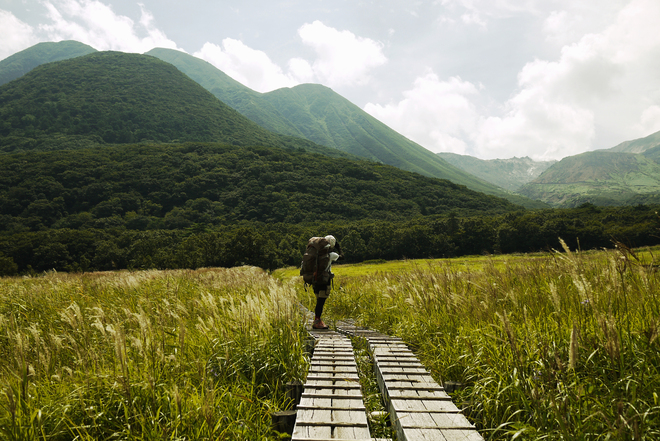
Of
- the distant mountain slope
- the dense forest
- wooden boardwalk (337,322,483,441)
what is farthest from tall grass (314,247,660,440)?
the distant mountain slope

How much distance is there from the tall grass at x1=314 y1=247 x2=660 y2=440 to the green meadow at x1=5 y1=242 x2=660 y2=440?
2 cm

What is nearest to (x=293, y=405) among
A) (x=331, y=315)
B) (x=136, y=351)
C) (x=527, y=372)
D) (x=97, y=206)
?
(x=136, y=351)

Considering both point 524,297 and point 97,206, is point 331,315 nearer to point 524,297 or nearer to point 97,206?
point 524,297

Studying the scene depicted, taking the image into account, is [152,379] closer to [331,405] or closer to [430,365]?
[331,405]

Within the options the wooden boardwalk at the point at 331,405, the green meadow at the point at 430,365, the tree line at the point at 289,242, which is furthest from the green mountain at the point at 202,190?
the wooden boardwalk at the point at 331,405

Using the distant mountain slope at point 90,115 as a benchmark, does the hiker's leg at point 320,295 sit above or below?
below

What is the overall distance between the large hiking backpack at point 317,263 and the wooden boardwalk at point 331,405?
2.79 m

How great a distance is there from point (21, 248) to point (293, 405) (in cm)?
8402

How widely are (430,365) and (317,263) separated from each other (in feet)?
11.8

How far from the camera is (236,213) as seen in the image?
379ft

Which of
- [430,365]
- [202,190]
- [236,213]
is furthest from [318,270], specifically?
[202,190]

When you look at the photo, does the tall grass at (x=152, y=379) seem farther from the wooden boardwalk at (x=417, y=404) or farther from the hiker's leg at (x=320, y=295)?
the hiker's leg at (x=320, y=295)

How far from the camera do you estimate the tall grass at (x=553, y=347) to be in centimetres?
228

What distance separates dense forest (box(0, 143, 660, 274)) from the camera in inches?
2482
